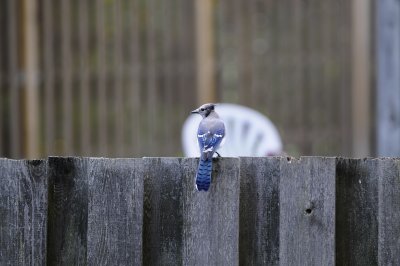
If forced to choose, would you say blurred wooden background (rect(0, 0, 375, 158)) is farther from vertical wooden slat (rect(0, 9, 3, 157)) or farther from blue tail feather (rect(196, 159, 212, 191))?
blue tail feather (rect(196, 159, 212, 191))

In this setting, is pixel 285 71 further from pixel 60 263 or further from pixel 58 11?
pixel 60 263

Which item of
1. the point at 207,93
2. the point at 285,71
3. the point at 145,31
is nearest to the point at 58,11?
the point at 145,31

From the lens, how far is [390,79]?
8.48 m

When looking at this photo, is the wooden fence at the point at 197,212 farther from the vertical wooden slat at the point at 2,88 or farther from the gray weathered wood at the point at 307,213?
the vertical wooden slat at the point at 2,88

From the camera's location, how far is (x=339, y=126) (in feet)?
42.3

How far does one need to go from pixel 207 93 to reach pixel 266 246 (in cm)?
780

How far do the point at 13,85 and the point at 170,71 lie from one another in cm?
184

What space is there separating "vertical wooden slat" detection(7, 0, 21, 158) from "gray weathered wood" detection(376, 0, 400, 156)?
4268 millimetres

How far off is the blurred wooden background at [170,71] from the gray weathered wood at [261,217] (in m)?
7.09

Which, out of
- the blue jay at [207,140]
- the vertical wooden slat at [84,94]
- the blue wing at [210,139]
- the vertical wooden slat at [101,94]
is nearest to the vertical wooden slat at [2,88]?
the vertical wooden slat at [84,94]

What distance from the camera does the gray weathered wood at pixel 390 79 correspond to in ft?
27.7

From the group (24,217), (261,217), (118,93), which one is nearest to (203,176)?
(261,217)

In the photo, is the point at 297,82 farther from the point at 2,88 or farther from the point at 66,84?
the point at 2,88

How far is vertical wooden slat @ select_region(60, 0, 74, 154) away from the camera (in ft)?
37.1
